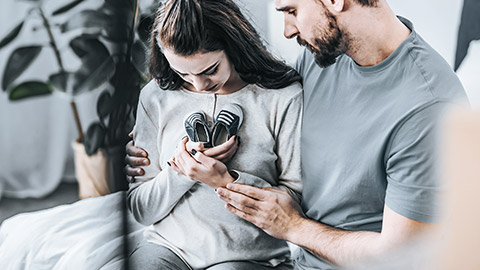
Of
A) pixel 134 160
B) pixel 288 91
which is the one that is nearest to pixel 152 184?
pixel 134 160

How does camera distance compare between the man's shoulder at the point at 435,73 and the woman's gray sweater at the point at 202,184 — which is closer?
the man's shoulder at the point at 435,73

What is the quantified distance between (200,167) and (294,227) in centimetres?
27

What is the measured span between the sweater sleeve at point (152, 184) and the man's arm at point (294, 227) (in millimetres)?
109

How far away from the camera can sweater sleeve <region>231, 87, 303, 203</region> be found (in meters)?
1.20

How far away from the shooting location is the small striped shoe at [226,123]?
1.17 metres

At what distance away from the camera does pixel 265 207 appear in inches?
47.9

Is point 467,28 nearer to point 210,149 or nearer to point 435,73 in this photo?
point 435,73

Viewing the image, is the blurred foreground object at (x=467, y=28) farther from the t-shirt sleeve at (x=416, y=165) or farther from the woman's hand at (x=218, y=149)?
the woman's hand at (x=218, y=149)

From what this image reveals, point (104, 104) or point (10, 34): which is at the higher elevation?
point (10, 34)

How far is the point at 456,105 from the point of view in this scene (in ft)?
3.65

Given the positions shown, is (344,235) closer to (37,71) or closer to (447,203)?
(447,203)

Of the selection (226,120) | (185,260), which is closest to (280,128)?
(226,120)

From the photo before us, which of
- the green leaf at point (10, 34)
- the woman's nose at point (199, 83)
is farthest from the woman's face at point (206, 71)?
the green leaf at point (10, 34)

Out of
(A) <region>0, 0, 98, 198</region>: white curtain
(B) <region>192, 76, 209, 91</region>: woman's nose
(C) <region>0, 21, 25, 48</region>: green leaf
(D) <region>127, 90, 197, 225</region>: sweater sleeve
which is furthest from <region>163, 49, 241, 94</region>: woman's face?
(C) <region>0, 21, 25, 48</region>: green leaf
